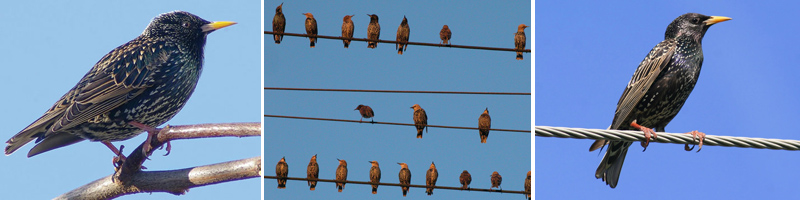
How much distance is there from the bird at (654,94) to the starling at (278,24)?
2226 mm

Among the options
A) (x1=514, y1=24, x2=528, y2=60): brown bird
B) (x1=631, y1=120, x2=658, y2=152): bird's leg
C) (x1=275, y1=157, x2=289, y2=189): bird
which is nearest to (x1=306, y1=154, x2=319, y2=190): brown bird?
(x1=275, y1=157, x2=289, y2=189): bird

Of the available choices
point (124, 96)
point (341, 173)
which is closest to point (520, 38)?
point (341, 173)

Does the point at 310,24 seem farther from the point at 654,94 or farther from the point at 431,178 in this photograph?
the point at 654,94

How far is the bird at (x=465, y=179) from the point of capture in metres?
4.95

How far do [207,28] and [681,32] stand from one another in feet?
10.8

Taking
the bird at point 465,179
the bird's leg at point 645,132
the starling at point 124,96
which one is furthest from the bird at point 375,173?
the bird's leg at point 645,132

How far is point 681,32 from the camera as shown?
5.80 metres

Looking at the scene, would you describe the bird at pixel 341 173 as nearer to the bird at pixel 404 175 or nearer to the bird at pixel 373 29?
the bird at pixel 404 175

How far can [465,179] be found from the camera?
16.4 ft

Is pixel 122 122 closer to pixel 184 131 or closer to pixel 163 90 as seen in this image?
pixel 163 90

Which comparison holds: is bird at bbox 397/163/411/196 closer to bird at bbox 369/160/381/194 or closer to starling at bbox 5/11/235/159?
bird at bbox 369/160/381/194

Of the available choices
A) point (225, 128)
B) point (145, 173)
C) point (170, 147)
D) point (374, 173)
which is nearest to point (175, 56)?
point (170, 147)

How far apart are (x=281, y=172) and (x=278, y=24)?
1.11 metres

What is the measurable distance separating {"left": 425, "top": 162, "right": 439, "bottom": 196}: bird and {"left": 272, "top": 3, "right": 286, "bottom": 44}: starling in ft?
4.17
